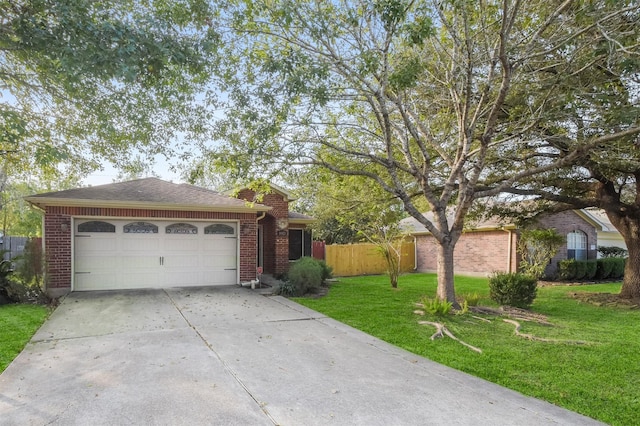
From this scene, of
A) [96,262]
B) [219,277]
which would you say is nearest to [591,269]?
[219,277]

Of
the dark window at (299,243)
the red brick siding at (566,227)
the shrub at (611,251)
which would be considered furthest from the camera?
the shrub at (611,251)

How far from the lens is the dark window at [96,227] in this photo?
11.2 metres

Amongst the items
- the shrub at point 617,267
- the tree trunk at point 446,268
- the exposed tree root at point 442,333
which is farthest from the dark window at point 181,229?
the shrub at point 617,267

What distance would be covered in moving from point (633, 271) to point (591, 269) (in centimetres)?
621

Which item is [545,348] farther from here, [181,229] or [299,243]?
[299,243]

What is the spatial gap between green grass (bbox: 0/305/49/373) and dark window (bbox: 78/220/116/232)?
2576mm

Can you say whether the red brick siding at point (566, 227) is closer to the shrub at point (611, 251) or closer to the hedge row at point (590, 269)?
the hedge row at point (590, 269)

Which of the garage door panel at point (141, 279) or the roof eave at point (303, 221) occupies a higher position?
the roof eave at point (303, 221)

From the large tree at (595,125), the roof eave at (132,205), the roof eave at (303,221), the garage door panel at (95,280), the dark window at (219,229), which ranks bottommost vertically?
the garage door panel at (95,280)

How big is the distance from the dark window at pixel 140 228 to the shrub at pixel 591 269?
1817 cm

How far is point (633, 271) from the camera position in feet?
40.6

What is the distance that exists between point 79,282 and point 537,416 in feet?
37.3

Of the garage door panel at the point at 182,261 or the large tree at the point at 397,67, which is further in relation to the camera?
the garage door panel at the point at 182,261

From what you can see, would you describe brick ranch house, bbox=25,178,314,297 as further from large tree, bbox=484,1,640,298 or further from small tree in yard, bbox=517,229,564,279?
small tree in yard, bbox=517,229,564,279
